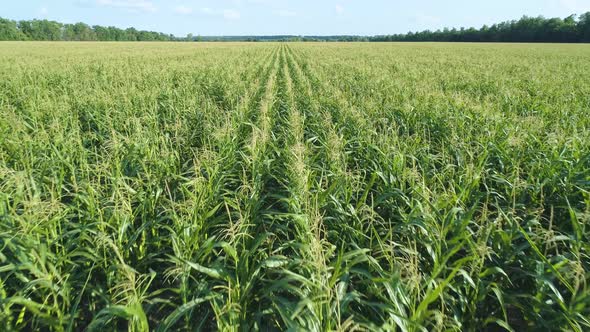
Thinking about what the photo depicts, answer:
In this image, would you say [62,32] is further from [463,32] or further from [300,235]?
[300,235]

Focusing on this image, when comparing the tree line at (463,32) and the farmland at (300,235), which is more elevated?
the tree line at (463,32)

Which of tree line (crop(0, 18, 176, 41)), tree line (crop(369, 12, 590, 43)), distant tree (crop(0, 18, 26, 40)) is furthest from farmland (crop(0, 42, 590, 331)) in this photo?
tree line (crop(0, 18, 176, 41))

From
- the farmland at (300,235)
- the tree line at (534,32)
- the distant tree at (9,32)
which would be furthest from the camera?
the distant tree at (9,32)

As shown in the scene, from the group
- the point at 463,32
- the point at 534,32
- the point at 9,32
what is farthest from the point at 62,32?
the point at 534,32

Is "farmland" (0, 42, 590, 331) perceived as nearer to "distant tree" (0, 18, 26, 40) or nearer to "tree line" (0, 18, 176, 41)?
"distant tree" (0, 18, 26, 40)

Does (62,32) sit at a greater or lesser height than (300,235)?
greater

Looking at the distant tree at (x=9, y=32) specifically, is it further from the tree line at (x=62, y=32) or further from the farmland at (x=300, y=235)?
the farmland at (x=300, y=235)

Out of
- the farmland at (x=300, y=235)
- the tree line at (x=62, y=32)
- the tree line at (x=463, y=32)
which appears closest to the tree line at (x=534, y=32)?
the tree line at (x=463, y=32)

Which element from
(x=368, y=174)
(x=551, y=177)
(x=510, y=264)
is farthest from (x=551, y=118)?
(x=510, y=264)

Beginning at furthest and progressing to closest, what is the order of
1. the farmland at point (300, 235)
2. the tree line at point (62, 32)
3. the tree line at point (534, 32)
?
the tree line at point (62, 32) → the tree line at point (534, 32) → the farmland at point (300, 235)

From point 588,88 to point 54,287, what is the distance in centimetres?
1521

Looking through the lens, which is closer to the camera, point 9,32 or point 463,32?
point 9,32

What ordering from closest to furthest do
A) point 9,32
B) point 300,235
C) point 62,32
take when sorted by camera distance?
point 300,235 → point 9,32 → point 62,32

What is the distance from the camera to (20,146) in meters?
5.04
